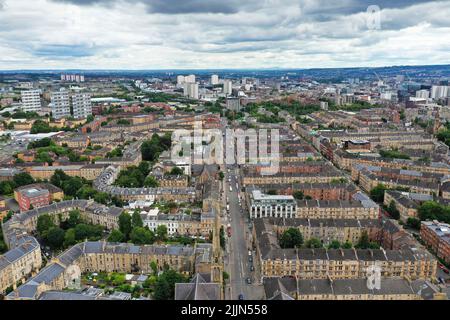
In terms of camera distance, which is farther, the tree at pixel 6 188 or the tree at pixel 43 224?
the tree at pixel 6 188

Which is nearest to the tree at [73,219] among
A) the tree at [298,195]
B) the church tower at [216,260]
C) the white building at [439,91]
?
the church tower at [216,260]

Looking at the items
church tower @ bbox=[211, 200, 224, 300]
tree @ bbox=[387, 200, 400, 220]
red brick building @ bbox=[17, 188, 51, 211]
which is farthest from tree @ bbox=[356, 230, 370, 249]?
red brick building @ bbox=[17, 188, 51, 211]

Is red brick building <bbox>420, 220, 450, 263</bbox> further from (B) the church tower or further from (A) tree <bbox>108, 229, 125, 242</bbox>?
(A) tree <bbox>108, 229, 125, 242</bbox>

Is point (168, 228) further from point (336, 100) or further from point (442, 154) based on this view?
point (336, 100)

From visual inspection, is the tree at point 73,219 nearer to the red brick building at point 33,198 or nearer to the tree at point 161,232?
the red brick building at point 33,198

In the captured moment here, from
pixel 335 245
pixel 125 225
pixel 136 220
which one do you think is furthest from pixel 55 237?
pixel 335 245

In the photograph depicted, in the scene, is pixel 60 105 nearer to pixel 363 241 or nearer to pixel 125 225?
pixel 125 225
